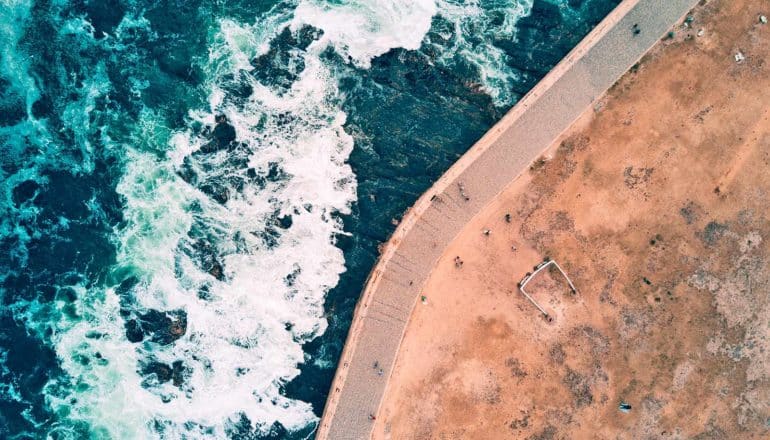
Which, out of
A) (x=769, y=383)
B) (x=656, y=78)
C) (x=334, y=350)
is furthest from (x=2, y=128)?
(x=769, y=383)

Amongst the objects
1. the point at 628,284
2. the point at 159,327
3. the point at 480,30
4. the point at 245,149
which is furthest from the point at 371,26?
the point at 159,327

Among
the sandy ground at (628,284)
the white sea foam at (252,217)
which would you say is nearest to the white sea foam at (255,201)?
the white sea foam at (252,217)

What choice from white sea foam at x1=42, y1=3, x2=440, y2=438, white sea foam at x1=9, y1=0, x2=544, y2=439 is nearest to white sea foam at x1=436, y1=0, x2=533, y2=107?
white sea foam at x1=9, y1=0, x2=544, y2=439

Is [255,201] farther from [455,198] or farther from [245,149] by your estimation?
[455,198]

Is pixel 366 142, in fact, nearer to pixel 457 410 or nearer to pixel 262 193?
pixel 262 193

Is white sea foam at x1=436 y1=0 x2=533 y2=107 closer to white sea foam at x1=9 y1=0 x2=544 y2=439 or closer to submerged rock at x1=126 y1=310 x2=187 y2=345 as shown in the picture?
white sea foam at x1=9 y1=0 x2=544 y2=439

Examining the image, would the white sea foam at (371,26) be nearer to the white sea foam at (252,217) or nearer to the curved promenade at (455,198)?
the white sea foam at (252,217)
